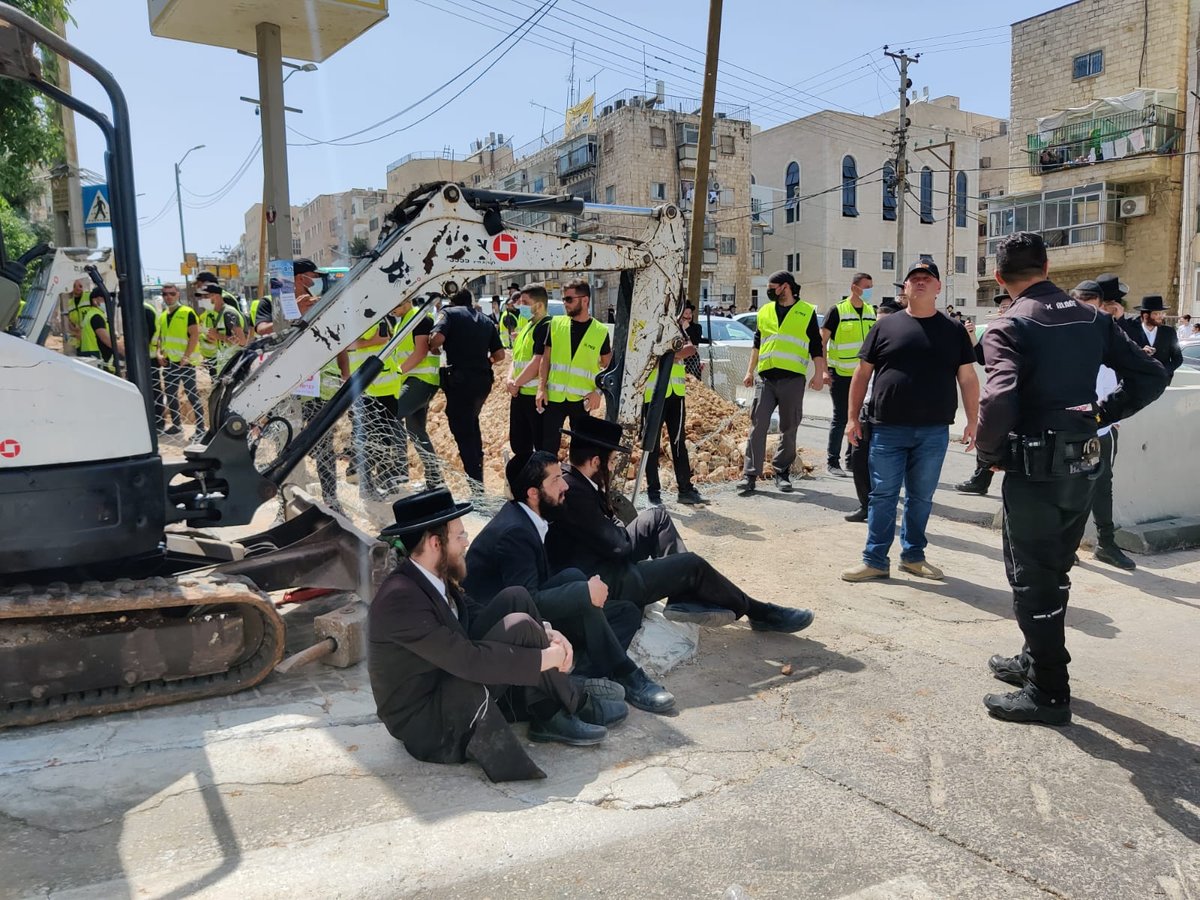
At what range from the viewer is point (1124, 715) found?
4055 mm

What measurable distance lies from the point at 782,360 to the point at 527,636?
5571 mm

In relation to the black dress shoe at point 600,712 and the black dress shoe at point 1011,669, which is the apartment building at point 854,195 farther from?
the black dress shoe at point 600,712

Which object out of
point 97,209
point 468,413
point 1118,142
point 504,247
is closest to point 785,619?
point 504,247

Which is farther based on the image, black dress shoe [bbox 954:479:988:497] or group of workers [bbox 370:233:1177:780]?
black dress shoe [bbox 954:479:988:497]

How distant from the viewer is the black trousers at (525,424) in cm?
787

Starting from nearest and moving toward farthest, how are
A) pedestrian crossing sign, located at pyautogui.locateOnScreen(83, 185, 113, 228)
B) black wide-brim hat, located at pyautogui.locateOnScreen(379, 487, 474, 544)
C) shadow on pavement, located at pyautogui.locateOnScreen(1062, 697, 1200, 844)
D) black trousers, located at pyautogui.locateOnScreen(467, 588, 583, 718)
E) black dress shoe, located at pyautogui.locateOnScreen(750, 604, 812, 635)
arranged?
shadow on pavement, located at pyautogui.locateOnScreen(1062, 697, 1200, 844)
black wide-brim hat, located at pyautogui.locateOnScreen(379, 487, 474, 544)
black trousers, located at pyautogui.locateOnScreen(467, 588, 583, 718)
black dress shoe, located at pyautogui.locateOnScreen(750, 604, 812, 635)
pedestrian crossing sign, located at pyautogui.locateOnScreen(83, 185, 113, 228)

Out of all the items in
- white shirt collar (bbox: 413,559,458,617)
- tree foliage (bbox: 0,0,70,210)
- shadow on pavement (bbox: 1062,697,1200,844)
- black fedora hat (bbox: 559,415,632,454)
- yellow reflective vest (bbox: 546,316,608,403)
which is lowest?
shadow on pavement (bbox: 1062,697,1200,844)

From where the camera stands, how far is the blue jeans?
236 inches

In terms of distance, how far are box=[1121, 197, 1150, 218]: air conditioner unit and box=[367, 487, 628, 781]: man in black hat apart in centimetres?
3717

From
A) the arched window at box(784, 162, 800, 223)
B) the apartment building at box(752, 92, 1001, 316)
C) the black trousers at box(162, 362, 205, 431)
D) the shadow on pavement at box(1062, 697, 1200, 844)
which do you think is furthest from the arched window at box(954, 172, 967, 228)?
the shadow on pavement at box(1062, 697, 1200, 844)

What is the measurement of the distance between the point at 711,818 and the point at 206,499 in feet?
9.51

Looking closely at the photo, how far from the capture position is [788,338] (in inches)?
332

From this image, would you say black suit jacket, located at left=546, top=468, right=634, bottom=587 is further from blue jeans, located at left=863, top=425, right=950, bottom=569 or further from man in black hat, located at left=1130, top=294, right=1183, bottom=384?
man in black hat, located at left=1130, top=294, right=1183, bottom=384

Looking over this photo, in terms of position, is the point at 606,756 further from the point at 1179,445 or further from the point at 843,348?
the point at 843,348
